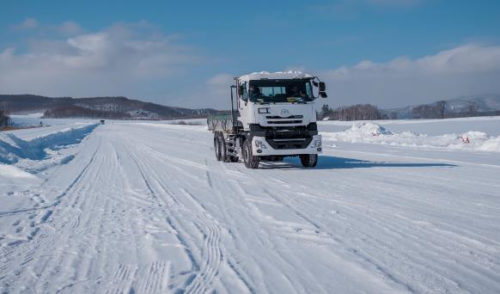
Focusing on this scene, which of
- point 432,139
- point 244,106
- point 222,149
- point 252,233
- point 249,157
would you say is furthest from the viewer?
point 432,139

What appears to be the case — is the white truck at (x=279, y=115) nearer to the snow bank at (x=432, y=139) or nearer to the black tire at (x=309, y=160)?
the black tire at (x=309, y=160)

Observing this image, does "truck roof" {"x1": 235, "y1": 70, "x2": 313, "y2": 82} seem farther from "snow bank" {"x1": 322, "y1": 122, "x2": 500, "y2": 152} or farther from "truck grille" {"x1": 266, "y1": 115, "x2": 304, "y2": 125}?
"snow bank" {"x1": 322, "y1": 122, "x2": 500, "y2": 152}

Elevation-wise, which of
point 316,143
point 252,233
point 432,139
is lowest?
point 432,139

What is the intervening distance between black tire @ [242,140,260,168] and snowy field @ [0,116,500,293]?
1838mm

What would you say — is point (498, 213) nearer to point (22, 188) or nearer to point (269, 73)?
point (269, 73)

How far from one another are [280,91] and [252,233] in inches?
340

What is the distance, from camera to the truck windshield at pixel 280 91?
572 inches

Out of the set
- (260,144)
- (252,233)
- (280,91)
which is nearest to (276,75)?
(280,91)

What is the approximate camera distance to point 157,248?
232 inches

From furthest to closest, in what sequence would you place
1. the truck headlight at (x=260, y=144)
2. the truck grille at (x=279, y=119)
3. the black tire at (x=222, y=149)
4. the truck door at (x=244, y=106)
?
the black tire at (x=222, y=149) → the truck door at (x=244, y=106) → the truck grille at (x=279, y=119) → the truck headlight at (x=260, y=144)

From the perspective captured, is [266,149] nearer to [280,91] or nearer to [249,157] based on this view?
[249,157]

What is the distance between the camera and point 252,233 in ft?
21.6

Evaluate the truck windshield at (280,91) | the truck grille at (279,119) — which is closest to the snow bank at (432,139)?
the truck windshield at (280,91)

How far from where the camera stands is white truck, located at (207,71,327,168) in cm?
1430
